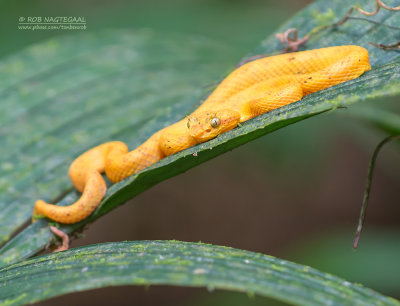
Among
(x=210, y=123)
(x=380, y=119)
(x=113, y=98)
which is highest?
(x=113, y=98)

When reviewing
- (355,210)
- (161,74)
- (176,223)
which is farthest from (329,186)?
(161,74)

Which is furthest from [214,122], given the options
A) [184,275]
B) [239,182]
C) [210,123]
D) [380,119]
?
[239,182]

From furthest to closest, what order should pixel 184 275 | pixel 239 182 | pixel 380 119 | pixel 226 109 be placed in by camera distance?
1. pixel 239 182
2. pixel 226 109
3. pixel 380 119
4. pixel 184 275

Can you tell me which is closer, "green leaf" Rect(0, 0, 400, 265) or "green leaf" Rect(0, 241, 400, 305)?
"green leaf" Rect(0, 241, 400, 305)

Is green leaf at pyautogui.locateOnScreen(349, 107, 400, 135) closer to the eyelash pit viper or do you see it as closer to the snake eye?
the eyelash pit viper

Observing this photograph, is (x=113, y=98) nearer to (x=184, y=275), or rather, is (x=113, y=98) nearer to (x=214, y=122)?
(x=214, y=122)

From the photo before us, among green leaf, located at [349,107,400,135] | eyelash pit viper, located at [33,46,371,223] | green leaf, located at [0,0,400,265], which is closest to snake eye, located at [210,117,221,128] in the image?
eyelash pit viper, located at [33,46,371,223]

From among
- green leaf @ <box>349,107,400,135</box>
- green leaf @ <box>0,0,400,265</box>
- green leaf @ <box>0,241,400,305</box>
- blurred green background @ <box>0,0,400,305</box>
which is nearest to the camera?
green leaf @ <box>0,241,400,305</box>

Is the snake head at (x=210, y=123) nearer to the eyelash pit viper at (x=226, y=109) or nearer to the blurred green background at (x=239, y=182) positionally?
the eyelash pit viper at (x=226, y=109)
